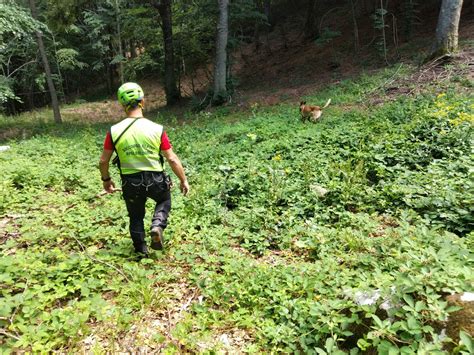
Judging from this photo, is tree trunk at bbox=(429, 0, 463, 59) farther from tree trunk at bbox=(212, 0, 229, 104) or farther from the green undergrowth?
tree trunk at bbox=(212, 0, 229, 104)

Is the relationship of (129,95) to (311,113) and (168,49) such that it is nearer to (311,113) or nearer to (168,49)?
(311,113)

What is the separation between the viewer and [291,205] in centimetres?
531

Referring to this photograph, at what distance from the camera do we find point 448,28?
1064 cm

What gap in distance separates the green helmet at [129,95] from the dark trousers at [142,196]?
810mm

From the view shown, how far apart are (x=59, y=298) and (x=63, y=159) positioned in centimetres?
583

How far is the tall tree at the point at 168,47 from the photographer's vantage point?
669 inches

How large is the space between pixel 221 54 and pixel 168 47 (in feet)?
15.5

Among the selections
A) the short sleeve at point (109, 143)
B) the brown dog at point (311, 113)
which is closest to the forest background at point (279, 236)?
the brown dog at point (311, 113)

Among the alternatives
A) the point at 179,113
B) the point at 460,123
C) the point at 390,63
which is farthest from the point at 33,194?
the point at 390,63

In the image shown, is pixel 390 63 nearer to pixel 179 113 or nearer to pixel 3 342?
pixel 179 113

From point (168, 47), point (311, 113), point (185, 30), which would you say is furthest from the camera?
point (185, 30)

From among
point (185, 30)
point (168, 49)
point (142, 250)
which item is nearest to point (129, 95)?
point (142, 250)

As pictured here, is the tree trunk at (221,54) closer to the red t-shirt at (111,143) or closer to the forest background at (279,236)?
the forest background at (279,236)

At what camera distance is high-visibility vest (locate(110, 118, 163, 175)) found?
11.7ft
